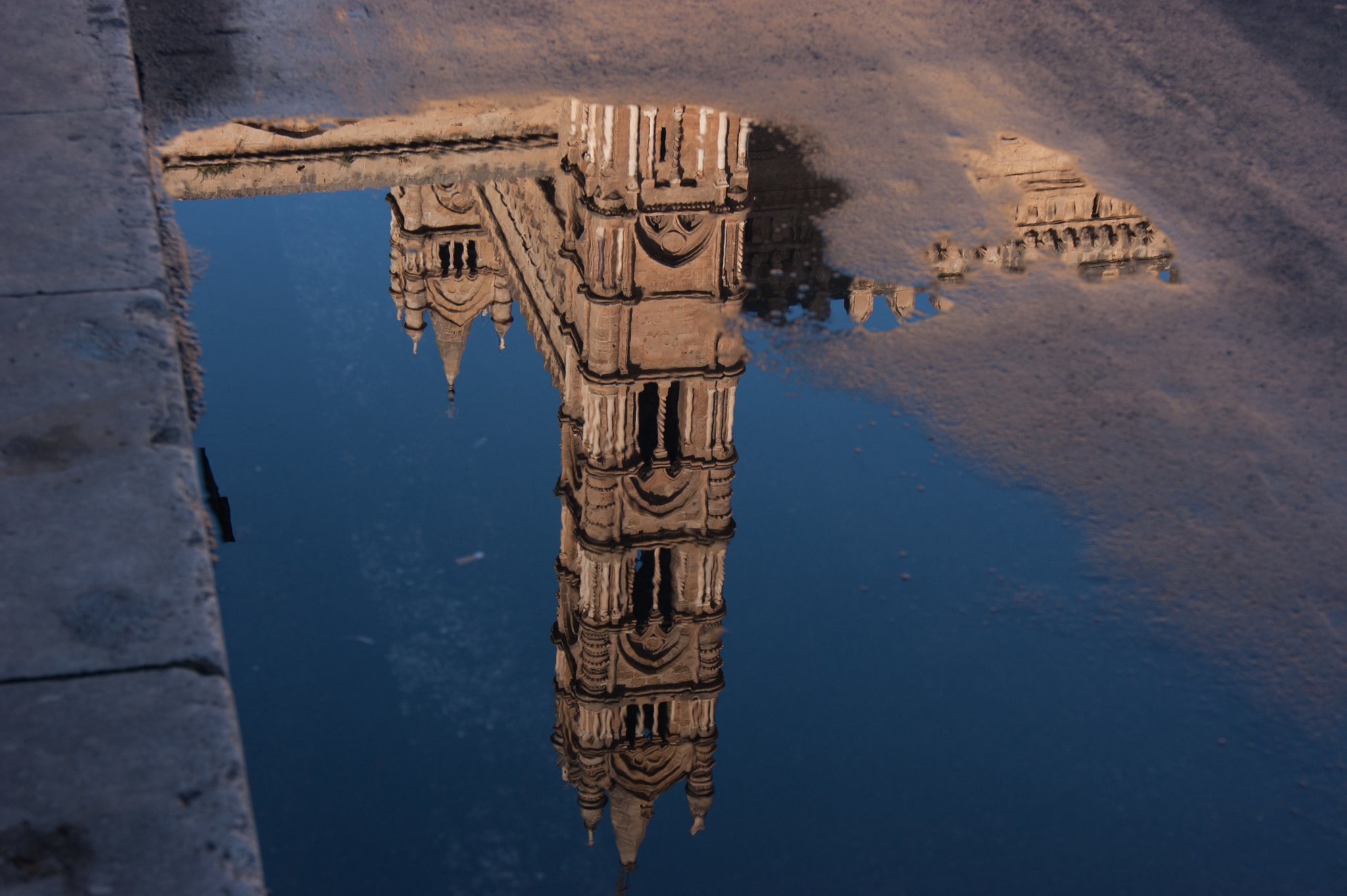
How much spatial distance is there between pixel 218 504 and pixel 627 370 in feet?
9.00

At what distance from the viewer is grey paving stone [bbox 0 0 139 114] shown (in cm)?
809

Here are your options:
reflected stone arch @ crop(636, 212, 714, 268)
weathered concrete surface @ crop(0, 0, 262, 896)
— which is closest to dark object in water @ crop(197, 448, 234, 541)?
weathered concrete surface @ crop(0, 0, 262, 896)

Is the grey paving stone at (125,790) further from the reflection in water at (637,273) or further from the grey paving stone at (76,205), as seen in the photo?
the grey paving stone at (76,205)

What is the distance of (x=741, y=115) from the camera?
9.25 m

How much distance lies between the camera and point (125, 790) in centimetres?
366

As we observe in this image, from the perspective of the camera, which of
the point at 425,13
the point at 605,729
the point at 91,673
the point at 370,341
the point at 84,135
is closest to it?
the point at 91,673

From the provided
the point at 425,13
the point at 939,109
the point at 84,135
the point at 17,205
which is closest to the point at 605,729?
the point at 17,205

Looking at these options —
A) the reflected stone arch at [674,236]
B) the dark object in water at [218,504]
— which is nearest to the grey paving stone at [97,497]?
the dark object in water at [218,504]

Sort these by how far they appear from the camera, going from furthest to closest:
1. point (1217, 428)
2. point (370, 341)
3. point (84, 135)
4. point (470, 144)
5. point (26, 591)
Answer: point (470, 144) < point (84, 135) < point (370, 341) < point (1217, 428) < point (26, 591)

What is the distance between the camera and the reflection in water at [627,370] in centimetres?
503

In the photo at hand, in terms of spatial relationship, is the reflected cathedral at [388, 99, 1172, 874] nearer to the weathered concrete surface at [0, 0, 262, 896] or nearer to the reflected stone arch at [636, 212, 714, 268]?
the reflected stone arch at [636, 212, 714, 268]

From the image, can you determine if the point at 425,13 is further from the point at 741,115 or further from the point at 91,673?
the point at 91,673

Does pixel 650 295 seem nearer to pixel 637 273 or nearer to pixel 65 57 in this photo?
pixel 637 273

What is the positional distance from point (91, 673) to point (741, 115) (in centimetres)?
634
